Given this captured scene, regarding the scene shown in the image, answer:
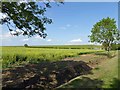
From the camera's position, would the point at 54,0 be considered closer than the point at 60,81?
Yes

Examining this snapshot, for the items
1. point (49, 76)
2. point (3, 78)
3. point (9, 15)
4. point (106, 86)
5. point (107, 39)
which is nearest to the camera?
point (106, 86)

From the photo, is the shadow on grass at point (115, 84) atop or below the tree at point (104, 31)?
below

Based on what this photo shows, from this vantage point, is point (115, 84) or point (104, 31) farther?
point (104, 31)

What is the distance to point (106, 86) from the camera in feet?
37.1

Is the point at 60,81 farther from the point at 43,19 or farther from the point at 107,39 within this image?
the point at 107,39

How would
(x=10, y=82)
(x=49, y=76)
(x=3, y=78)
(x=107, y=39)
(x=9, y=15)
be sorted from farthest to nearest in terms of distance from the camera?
(x=107, y=39), (x=49, y=76), (x=3, y=78), (x=10, y=82), (x=9, y=15)

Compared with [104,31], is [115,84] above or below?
below

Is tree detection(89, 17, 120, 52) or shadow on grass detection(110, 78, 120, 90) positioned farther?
tree detection(89, 17, 120, 52)

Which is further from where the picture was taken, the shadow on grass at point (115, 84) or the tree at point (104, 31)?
the tree at point (104, 31)

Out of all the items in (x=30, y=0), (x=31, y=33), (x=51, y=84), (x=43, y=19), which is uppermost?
(x=30, y=0)

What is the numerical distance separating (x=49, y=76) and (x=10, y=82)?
3.01m

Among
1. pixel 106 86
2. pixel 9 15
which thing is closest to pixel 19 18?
pixel 9 15

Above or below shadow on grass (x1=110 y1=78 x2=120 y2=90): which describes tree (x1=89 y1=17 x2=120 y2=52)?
above

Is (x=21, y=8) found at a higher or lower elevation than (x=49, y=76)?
higher
